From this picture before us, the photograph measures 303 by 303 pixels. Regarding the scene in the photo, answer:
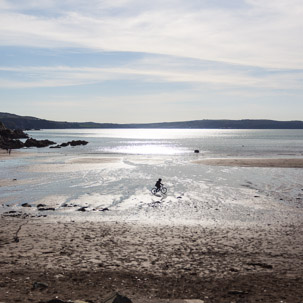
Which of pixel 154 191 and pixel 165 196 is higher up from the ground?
pixel 154 191

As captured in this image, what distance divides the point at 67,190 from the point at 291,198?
1994cm

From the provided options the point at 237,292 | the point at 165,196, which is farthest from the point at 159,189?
the point at 237,292

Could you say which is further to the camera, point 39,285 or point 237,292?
point 39,285

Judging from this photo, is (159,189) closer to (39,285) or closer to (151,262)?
(151,262)

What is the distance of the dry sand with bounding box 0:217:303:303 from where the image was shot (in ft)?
37.3

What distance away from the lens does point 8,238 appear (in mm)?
17047

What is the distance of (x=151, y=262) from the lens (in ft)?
46.7

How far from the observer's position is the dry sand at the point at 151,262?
11.4 metres

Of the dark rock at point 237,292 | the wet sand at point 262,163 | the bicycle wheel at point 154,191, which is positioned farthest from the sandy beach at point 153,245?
the wet sand at point 262,163

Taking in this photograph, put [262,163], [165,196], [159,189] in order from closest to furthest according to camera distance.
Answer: [165,196] → [159,189] → [262,163]

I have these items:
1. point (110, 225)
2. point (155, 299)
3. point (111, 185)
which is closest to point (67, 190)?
point (111, 185)

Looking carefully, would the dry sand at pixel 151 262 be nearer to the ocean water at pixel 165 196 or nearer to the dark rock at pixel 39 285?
the dark rock at pixel 39 285

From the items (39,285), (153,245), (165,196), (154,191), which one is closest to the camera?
(39,285)

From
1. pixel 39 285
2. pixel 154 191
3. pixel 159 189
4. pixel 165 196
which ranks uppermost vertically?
pixel 39 285
